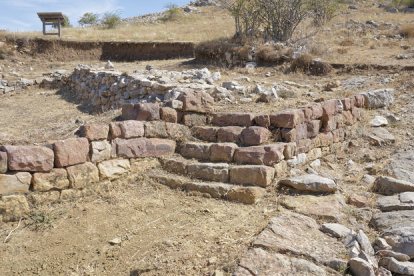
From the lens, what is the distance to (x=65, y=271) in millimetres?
3352

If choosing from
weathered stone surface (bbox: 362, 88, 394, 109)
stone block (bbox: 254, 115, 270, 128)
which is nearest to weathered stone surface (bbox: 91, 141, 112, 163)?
stone block (bbox: 254, 115, 270, 128)

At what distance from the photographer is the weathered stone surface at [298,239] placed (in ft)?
11.5

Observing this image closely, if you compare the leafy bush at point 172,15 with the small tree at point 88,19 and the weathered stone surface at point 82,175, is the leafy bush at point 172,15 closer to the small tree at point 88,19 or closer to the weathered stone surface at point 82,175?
the small tree at point 88,19

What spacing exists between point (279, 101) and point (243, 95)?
65 centimetres

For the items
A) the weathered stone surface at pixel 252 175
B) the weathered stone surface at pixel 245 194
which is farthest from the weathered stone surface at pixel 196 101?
the weathered stone surface at pixel 245 194

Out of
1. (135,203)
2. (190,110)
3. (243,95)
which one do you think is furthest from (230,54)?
(135,203)

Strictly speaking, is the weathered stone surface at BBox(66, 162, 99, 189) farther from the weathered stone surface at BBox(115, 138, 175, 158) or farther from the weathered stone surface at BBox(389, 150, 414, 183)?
the weathered stone surface at BBox(389, 150, 414, 183)

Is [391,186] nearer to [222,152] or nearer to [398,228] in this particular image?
[398,228]

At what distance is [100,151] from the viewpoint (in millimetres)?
4562

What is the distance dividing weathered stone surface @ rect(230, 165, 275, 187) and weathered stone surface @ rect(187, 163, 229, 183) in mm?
90

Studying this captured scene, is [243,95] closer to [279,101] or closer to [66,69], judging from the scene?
[279,101]

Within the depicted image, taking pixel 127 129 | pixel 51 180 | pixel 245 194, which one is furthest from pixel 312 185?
pixel 51 180

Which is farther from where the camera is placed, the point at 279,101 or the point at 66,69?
the point at 66,69

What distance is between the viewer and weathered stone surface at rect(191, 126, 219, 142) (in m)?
5.43
